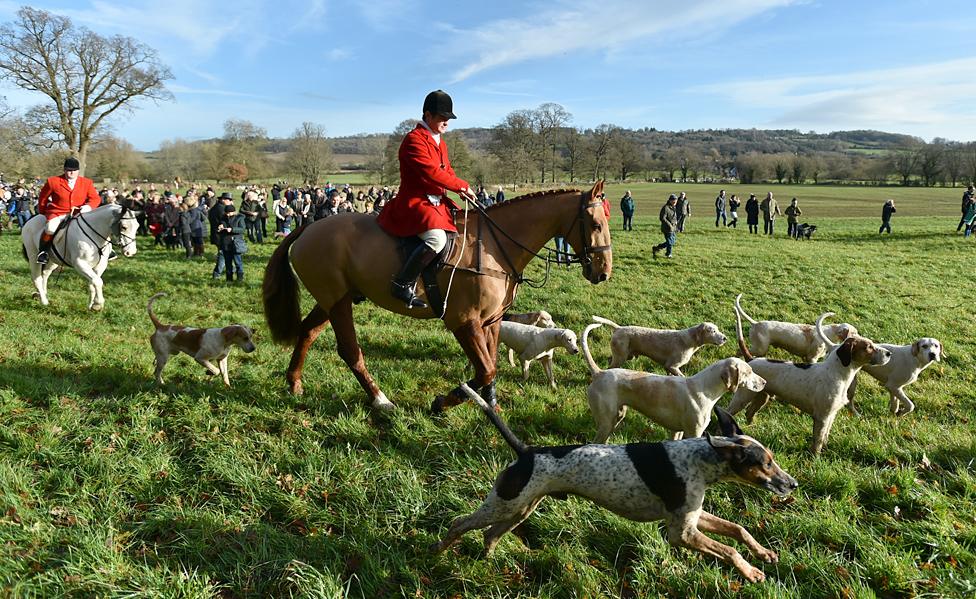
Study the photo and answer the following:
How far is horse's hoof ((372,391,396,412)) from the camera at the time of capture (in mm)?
5188

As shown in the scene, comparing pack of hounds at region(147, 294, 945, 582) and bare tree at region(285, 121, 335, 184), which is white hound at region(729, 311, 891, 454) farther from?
bare tree at region(285, 121, 335, 184)

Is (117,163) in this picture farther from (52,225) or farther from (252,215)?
(52,225)

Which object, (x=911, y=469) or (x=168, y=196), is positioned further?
(x=168, y=196)

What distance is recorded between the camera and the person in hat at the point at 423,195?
16.2ft

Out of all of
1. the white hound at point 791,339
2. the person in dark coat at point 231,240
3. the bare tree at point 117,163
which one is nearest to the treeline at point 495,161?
the bare tree at point 117,163

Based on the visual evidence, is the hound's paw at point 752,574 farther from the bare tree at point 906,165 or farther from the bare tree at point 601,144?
the bare tree at point 906,165

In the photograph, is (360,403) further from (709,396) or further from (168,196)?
(168,196)

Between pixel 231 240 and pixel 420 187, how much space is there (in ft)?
26.1

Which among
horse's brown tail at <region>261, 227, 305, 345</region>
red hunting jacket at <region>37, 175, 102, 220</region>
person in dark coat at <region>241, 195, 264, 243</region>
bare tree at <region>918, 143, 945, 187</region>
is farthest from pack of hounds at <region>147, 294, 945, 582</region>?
bare tree at <region>918, 143, 945, 187</region>

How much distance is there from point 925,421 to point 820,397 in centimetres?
155

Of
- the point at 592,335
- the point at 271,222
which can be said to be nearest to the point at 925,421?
the point at 592,335

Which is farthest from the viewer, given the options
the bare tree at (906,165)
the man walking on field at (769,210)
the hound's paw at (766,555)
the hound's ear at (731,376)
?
the bare tree at (906,165)

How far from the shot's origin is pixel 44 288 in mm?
9398

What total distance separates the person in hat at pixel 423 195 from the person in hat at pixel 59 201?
7.83m
